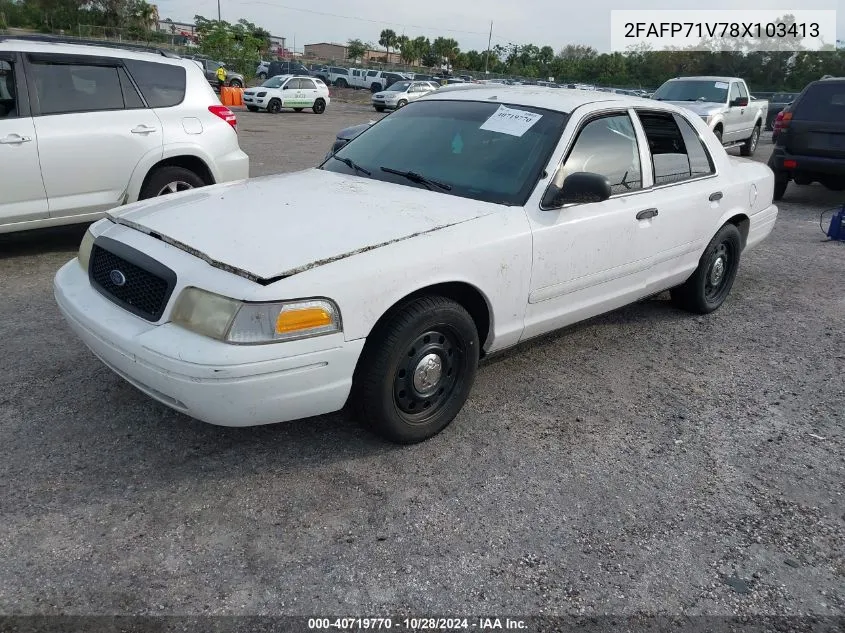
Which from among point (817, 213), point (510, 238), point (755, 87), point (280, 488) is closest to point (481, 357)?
point (510, 238)

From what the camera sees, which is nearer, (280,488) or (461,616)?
(461,616)

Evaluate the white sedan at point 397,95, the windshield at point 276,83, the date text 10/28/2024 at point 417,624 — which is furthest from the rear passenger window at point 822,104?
the white sedan at point 397,95

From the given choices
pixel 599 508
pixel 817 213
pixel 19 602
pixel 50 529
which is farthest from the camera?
pixel 817 213

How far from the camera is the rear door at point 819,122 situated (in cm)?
930

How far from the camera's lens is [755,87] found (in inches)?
1999

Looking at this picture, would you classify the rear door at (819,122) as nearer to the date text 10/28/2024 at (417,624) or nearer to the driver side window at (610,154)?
the driver side window at (610,154)

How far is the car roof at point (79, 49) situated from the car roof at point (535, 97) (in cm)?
311

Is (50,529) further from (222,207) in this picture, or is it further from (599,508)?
(599,508)

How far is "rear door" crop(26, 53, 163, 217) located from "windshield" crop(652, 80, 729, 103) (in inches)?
432

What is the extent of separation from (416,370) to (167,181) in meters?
4.04

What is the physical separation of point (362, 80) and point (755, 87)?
28.6 m

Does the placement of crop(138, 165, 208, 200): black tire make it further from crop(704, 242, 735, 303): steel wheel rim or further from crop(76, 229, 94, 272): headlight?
crop(704, 242, 735, 303): steel wheel rim

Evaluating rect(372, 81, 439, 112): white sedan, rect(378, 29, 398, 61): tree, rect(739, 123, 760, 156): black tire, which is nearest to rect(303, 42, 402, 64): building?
rect(378, 29, 398, 61): tree

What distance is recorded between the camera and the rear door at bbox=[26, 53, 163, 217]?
18.1 ft
